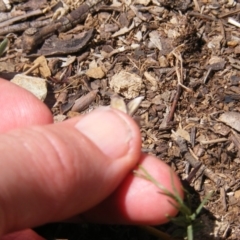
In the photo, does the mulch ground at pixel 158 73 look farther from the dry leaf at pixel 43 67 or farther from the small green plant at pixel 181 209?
the small green plant at pixel 181 209

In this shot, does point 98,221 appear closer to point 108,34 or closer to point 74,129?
point 74,129

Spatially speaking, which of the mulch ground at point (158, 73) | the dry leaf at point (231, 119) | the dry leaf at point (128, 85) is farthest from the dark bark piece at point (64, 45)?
the dry leaf at point (231, 119)

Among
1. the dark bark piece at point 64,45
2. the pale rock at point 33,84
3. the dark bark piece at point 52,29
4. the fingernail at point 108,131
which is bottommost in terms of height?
the pale rock at point 33,84

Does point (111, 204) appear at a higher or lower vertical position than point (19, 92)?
lower

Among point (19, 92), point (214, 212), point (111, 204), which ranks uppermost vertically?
point (19, 92)

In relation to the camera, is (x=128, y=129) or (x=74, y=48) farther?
(x=74, y=48)

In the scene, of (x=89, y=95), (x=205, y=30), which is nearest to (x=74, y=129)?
(x=89, y=95)

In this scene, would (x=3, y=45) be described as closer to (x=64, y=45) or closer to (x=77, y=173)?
(x=64, y=45)

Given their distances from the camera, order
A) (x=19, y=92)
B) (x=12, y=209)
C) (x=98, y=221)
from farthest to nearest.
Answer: (x=19, y=92)
(x=98, y=221)
(x=12, y=209)

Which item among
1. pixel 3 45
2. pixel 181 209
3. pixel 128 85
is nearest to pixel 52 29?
pixel 3 45
